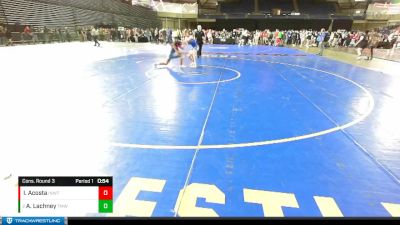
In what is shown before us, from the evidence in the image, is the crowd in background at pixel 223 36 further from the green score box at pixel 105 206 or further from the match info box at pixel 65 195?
the green score box at pixel 105 206

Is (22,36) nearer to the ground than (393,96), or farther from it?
farther from it

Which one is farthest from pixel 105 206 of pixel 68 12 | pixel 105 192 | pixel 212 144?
pixel 68 12

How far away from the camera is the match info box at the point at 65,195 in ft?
5.91

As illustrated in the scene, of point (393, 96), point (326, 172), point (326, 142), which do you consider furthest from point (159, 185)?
point (393, 96)

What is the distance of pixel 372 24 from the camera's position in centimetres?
4712

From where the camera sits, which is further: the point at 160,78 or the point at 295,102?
the point at 160,78

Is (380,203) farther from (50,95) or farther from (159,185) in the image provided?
(50,95)

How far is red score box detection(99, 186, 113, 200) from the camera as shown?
6.17 feet

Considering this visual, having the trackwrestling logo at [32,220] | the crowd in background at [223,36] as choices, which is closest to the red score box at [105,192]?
the trackwrestling logo at [32,220]

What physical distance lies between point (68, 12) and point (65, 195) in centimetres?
3271

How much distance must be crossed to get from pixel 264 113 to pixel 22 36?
75.8 ft

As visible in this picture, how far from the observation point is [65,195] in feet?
5.98

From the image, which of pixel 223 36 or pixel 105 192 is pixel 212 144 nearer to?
pixel 105 192

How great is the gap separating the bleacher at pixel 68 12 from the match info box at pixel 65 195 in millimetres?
26183
